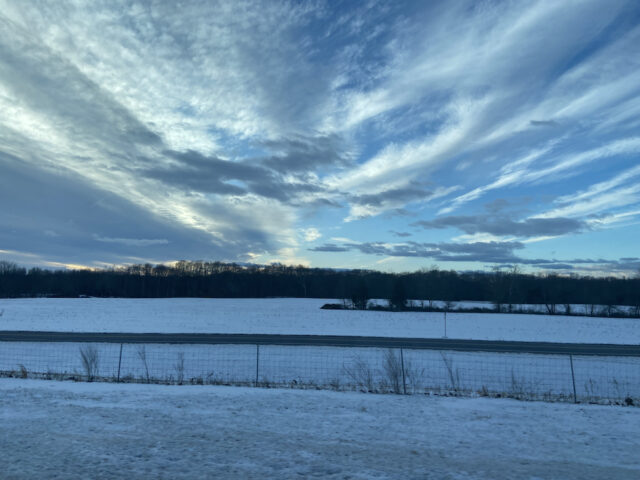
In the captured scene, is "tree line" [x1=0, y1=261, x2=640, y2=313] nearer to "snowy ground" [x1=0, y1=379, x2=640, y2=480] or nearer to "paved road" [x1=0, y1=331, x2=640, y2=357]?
"paved road" [x1=0, y1=331, x2=640, y2=357]

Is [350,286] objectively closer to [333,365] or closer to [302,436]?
[333,365]

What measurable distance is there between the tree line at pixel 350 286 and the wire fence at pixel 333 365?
39183 mm

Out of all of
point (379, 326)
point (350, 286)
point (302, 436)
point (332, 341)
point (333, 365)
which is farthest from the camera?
point (350, 286)

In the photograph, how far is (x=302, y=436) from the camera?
718cm

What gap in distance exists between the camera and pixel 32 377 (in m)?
12.9

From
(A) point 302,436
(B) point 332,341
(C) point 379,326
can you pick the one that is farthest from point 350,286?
(A) point 302,436

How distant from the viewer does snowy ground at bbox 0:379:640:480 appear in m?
5.71

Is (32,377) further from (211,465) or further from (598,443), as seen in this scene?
(598,443)

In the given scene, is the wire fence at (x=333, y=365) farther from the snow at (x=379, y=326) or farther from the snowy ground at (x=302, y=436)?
the snow at (x=379, y=326)

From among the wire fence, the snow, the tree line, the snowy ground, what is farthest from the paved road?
the tree line

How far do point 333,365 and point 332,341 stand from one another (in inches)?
348

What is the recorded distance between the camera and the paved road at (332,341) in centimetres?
2738

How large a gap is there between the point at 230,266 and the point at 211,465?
169m

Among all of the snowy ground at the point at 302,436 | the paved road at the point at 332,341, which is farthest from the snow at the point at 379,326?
the snowy ground at the point at 302,436
